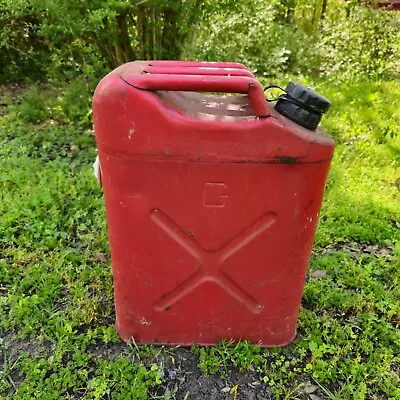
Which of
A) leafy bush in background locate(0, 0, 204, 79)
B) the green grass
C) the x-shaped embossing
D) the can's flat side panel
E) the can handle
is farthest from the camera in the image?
leafy bush in background locate(0, 0, 204, 79)

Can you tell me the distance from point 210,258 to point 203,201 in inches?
11.1

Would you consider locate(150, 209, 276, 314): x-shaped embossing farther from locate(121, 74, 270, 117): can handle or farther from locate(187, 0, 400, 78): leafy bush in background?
locate(187, 0, 400, 78): leafy bush in background

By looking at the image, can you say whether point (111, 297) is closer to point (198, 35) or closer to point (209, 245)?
point (209, 245)

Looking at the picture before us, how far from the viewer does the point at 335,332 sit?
2.41 m

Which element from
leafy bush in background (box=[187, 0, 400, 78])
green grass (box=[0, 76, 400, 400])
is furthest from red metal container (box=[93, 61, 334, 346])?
leafy bush in background (box=[187, 0, 400, 78])

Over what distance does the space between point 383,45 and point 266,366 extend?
5.45 m

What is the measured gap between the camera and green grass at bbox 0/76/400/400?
2145 mm

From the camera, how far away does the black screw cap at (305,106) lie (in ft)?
5.85

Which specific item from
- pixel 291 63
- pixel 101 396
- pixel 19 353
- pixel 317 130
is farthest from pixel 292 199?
pixel 291 63

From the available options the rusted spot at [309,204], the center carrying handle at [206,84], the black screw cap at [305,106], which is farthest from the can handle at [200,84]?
the rusted spot at [309,204]

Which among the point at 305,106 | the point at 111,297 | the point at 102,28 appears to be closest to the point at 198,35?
the point at 102,28

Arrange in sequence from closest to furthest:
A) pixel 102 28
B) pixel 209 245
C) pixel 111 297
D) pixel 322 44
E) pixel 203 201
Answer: pixel 203 201 < pixel 209 245 < pixel 111 297 < pixel 102 28 < pixel 322 44

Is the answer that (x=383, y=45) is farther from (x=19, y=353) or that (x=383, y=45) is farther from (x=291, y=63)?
(x=19, y=353)

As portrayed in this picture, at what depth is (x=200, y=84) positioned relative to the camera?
5.62 ft
